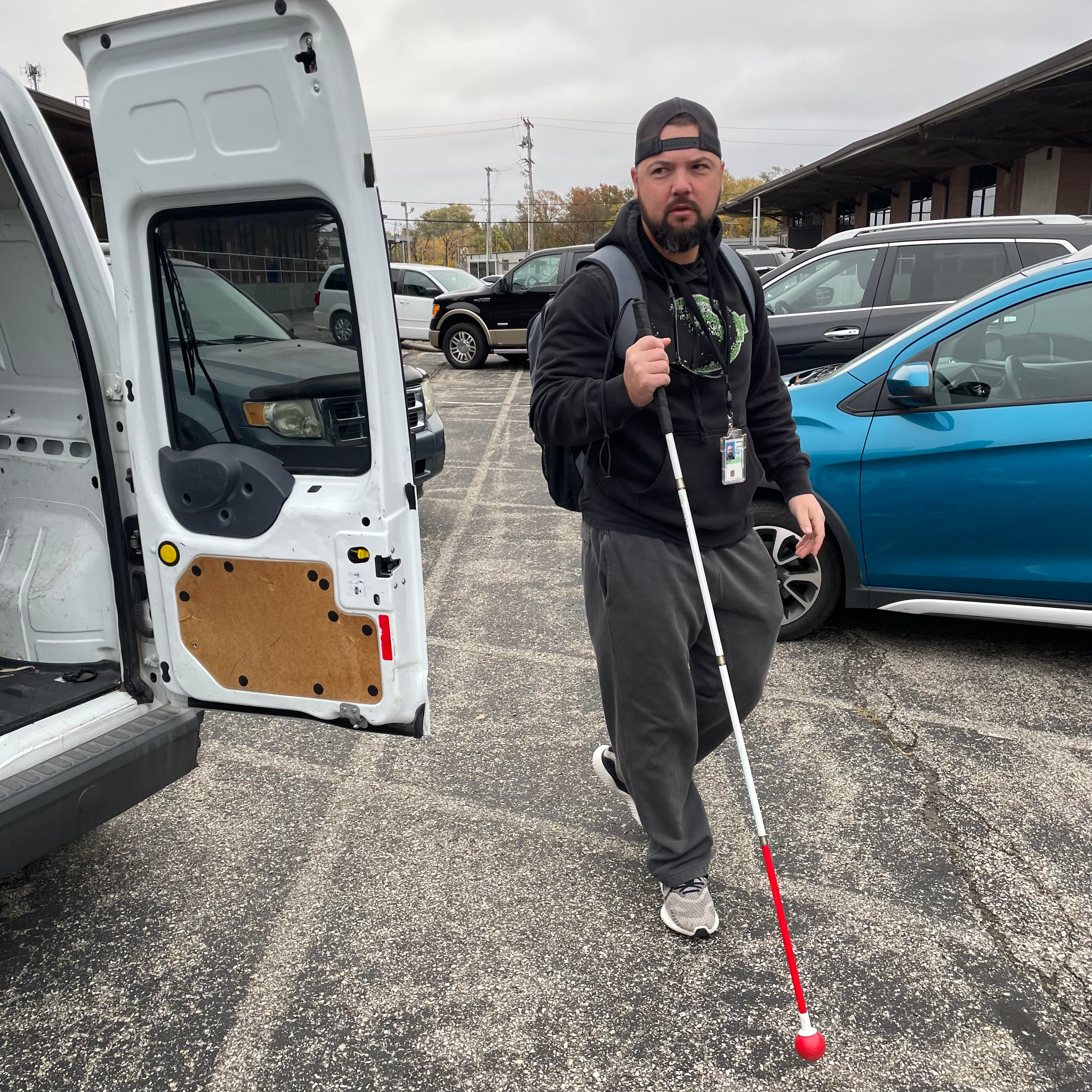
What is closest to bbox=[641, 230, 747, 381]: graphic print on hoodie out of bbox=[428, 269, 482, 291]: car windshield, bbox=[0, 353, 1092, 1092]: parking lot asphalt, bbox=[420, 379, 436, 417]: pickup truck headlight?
bbox=[0, 353, 1092, 1092]: parking lot asphalt

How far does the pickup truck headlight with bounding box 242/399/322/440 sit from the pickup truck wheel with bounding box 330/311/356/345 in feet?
0.64

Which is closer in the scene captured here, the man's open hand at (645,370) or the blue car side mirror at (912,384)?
the man's open hand at (645,370)

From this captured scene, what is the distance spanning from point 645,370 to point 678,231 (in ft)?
1.53

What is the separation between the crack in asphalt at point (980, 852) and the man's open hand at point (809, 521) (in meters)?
1.10

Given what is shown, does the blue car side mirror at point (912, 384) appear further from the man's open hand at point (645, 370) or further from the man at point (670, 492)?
the man's open hand at point (645, 370)

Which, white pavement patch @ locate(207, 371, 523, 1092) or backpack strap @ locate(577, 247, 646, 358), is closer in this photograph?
white pavement patch @ locate(207, 371, 523, 1092)

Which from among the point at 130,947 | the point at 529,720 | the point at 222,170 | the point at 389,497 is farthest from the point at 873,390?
the point at 130,947

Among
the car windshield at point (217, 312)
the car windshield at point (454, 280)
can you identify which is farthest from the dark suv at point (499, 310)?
the car windshield at point (217, 312)

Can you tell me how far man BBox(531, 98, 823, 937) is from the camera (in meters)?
2.35

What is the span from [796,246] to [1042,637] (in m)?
35.3

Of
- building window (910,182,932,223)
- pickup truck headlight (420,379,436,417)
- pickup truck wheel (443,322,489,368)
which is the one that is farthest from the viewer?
building window (910,182,932,223)

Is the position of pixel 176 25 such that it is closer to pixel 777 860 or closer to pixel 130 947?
pixel 130 947

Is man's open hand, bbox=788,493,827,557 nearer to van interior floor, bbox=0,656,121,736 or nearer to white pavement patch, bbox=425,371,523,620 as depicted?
white pavement patch, bbox=425,371,523,620

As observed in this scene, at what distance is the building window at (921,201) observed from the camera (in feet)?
86.9
